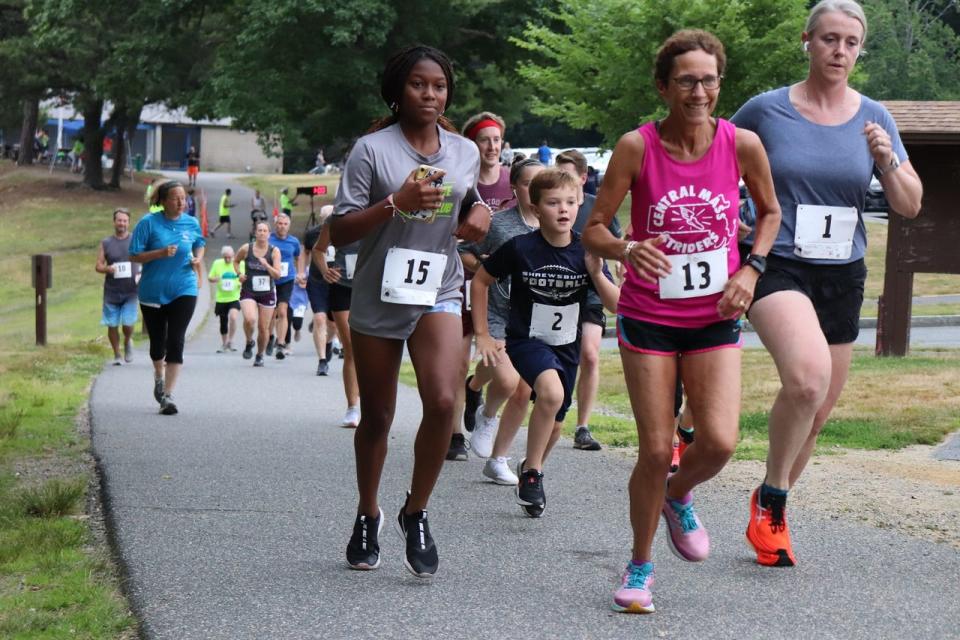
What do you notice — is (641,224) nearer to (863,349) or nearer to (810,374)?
(810,374)

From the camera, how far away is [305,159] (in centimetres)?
8656

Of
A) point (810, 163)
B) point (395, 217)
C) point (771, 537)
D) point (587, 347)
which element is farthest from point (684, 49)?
point (587, 347)

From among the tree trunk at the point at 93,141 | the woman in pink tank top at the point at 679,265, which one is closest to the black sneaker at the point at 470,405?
the woman in pink tank top at the point at 679,265

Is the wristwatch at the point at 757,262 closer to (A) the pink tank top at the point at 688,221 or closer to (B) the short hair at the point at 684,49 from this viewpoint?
(A) the pink tank top at the point at 688,221

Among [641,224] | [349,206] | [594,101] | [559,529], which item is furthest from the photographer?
[594,101]

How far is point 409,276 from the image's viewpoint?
545 centimetres

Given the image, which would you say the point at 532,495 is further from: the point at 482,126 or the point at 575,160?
the point at 482,126

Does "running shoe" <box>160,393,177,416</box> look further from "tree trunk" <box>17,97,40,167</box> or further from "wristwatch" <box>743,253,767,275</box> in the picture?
"tree trunk" <box>17,97,40,167</box>

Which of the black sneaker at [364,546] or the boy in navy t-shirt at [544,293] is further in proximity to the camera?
the boy in navy t-shirt at [544,293]

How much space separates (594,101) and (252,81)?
882cm

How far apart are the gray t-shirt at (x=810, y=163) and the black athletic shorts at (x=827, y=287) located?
44 millimetres

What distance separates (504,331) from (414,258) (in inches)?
91.4

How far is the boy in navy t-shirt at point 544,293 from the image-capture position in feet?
23.0

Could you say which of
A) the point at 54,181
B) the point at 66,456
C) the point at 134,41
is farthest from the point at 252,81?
the point at 66,456
